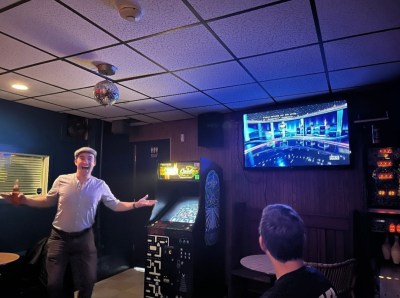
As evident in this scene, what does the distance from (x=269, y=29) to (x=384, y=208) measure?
214 centimetres

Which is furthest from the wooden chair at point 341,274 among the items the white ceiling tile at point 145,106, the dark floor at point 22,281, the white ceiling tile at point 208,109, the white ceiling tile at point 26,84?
the white ceiling tile at point 26,84

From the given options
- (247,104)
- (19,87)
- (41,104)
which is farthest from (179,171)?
(41,104)

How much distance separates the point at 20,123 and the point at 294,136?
395 centimetres

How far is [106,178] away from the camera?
5215 mm

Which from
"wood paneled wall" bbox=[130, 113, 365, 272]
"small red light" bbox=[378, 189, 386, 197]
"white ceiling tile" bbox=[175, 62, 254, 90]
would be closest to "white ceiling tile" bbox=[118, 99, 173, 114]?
"wood paneled wall" bbox=[130, 113, 365, 272]

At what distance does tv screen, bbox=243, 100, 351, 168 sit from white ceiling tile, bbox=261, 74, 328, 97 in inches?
10.7

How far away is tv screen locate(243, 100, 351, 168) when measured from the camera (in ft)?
11.2

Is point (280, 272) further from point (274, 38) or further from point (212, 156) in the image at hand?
point (212, 156)

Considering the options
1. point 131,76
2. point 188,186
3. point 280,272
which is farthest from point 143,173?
point 280,272

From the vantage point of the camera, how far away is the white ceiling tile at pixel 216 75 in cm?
274

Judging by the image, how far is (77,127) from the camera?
4.84 metres

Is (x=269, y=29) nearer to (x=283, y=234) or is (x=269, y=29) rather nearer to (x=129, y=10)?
(x=129, y=10)

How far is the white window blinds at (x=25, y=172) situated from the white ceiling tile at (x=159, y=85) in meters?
2.23

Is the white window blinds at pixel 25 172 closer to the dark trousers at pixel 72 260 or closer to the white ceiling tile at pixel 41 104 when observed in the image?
the white ceiling tile at pixel 41 104
